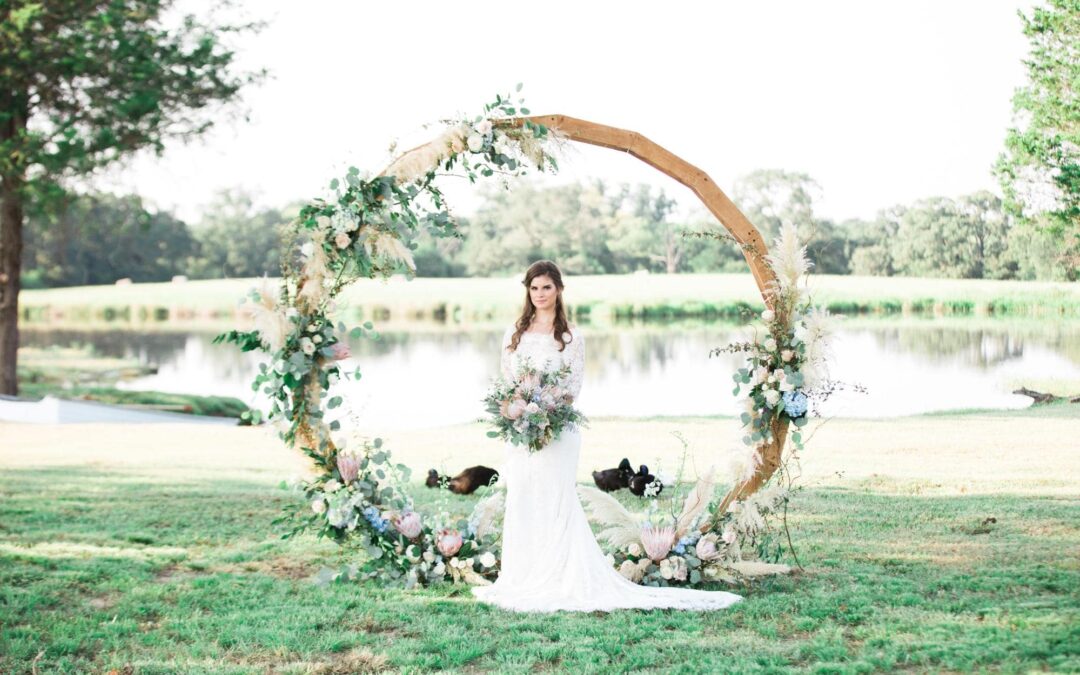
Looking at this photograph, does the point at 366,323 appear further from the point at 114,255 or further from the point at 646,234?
the point at 114,255

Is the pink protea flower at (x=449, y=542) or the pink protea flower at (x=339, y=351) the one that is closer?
the pink protea flower at (x=339, y=351)

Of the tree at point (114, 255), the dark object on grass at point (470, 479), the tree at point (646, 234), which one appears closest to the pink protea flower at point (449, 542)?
the dark object on grass at point (470, 479)

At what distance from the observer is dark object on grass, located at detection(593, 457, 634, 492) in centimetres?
894

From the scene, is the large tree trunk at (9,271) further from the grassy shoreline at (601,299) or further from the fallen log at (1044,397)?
the fallen log at (1044,397)

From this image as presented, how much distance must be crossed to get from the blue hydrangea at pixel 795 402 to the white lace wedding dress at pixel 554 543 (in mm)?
1153

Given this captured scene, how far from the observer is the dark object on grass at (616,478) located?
894 centimetres

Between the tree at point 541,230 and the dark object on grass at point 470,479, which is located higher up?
the tree at point 541,230

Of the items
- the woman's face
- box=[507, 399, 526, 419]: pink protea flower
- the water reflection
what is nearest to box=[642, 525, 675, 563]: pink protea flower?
box=[507, 399, 526, 419]: pink protea flower

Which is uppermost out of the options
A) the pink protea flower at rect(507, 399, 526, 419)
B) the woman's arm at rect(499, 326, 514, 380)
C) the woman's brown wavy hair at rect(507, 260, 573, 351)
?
the woman's brown wavy hair at rect(507, 260, 573, 351)

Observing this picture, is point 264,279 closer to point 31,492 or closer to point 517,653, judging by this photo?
point 517,653

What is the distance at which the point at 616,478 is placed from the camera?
8.94 meters

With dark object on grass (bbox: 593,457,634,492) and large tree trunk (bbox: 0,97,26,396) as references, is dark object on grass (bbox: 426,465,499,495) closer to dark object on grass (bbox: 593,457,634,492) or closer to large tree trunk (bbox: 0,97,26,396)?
dark object on grass (bbox: 593,457,634,492)

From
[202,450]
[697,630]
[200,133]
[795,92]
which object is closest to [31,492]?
[202,450]

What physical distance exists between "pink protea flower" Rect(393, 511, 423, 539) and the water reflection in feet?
24.9
